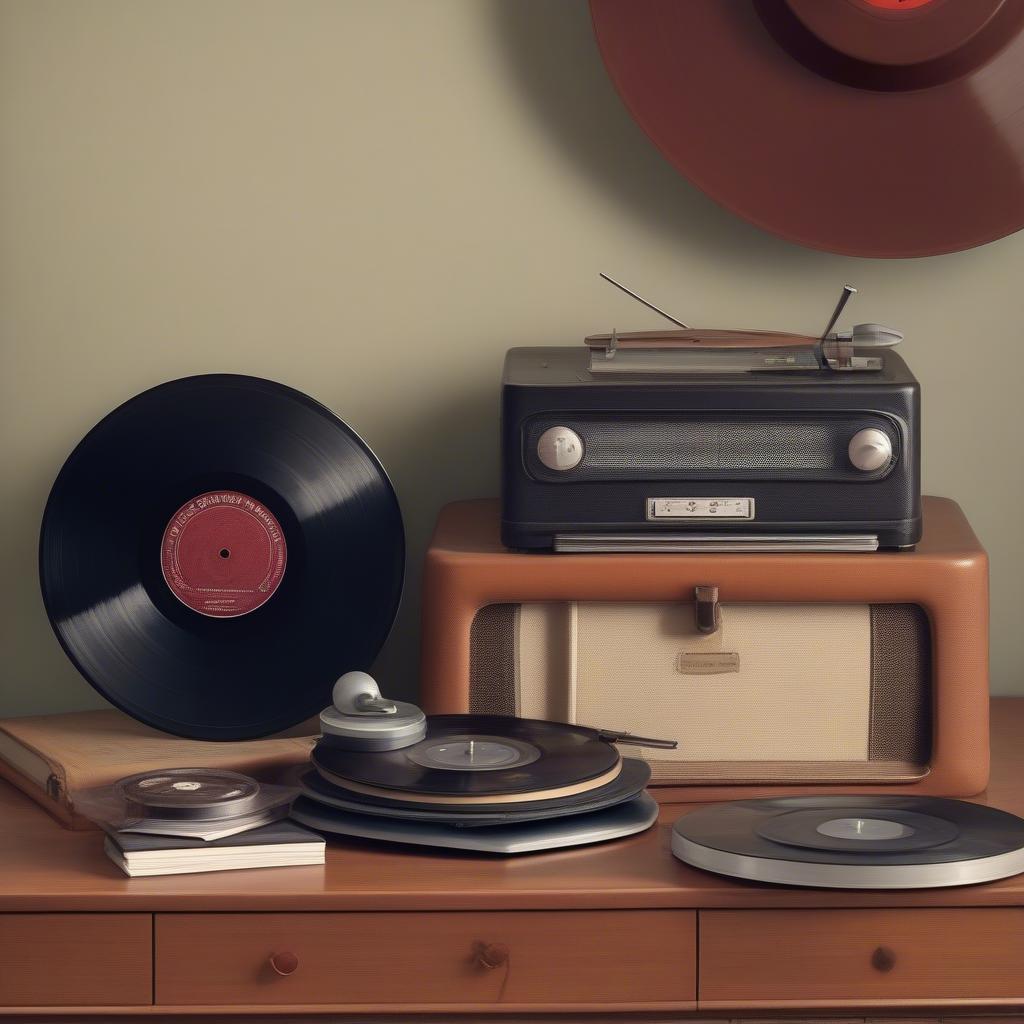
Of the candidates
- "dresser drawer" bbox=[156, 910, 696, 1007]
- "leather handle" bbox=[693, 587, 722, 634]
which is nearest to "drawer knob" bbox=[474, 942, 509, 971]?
"dresser drawer" bbox=[156, 910, 696, 1007]

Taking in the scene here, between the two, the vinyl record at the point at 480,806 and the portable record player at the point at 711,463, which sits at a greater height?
the portable record player at the point at 711,463

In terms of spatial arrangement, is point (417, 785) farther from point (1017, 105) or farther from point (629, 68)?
point (1017, 105)

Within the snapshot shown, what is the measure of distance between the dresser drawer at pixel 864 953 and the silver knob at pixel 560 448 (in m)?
0.39

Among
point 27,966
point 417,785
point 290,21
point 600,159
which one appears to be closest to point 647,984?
point 417,785

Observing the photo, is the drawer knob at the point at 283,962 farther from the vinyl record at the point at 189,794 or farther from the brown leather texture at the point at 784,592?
the brown leather texture at the point at 784,592

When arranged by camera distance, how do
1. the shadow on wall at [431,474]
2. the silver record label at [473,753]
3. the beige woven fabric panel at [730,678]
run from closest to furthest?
the silver record label at [473,753] → the beige woven fabric panel at [730,678] → the shadow on wall at [431,474]

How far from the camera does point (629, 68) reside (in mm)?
1502

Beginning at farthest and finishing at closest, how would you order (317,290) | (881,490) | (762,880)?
(317,290) → (881,490) → (762,880)

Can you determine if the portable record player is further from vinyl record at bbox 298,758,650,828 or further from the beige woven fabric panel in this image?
vinyl record at bbox 298,758,650,828

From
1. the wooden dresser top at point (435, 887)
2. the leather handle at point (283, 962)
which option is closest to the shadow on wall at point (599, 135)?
the wooden dresser top at point (435, 887)

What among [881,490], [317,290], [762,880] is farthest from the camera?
[317,290]

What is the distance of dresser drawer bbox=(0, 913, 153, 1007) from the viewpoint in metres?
1.07

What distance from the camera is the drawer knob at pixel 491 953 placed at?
1.08 m

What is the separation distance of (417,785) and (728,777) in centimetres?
30
